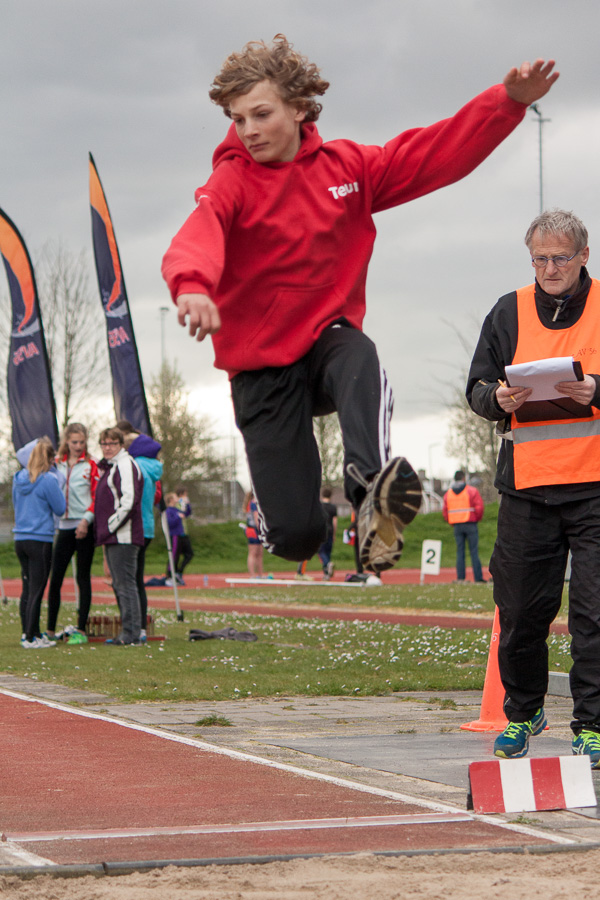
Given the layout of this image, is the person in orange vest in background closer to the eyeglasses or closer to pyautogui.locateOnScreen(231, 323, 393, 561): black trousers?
pyautogui.locateOnScreen(231, 323, 393, 561): black trousers

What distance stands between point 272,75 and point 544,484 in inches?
80.6

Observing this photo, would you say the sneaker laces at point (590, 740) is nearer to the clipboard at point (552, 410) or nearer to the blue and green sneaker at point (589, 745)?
the blue and green sneaker at point (589, 745)

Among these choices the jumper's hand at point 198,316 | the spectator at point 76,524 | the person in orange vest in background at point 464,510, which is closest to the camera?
the jumper's hand at point 198,316

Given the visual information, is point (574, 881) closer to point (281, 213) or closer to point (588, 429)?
point (588, 429)

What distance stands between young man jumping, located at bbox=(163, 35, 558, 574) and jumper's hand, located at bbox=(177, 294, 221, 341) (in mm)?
544

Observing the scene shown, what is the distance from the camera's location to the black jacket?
15.1 feet

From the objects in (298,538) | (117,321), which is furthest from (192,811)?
(117,321)

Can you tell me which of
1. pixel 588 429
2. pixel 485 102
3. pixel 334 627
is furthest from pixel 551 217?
pixel 334 627

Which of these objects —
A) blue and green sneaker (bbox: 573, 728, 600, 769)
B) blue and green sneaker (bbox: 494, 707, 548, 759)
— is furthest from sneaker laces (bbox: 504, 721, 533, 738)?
blue and green sneaker (bbox: 573, 728, 600, 769)

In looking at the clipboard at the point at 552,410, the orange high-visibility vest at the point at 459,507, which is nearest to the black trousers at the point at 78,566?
the clipboard at the point at 552,410

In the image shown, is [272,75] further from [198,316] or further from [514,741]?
[514,741]

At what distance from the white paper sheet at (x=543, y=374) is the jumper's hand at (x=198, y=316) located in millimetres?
1193

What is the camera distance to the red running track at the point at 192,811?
3344 mm

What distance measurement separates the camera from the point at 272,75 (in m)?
4.73
